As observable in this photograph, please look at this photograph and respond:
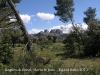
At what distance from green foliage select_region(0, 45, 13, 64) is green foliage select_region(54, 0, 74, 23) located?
22.2 meters

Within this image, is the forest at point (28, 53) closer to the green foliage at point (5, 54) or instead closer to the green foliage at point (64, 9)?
the green foliage at point (5, 54)

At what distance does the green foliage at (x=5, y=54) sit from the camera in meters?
8.06

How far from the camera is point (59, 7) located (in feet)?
99.1

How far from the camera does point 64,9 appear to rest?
3028cm

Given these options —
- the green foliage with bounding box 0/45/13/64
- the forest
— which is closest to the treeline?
the forest

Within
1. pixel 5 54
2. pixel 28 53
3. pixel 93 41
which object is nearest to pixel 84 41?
pixel 93 41

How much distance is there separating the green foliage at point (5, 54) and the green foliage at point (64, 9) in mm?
22174

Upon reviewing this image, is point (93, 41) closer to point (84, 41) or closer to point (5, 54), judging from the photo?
point (84, 41)

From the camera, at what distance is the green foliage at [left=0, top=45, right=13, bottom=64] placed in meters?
8.06

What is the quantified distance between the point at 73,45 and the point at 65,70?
12.7m

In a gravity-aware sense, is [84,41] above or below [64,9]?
below

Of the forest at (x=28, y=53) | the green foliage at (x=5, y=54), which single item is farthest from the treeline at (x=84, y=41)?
the green foliage at (x=5, y=54)

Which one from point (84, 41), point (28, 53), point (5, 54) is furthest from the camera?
point (84, 41)

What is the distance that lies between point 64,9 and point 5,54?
22905 millimetres
